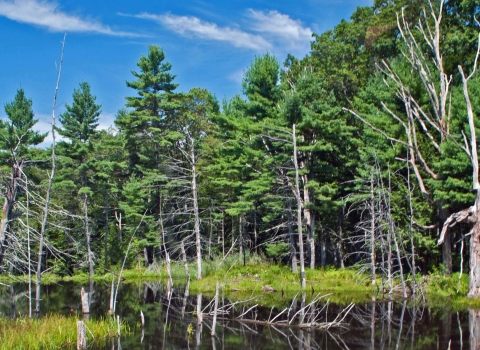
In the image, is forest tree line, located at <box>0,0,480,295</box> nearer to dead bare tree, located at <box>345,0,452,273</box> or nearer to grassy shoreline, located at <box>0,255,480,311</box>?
dead bare tree, located at <box>345,0,452,273</box>

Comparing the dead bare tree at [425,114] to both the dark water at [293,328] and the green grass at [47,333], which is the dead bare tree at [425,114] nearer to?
the dark water at [293,328]

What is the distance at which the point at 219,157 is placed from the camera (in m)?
33.1

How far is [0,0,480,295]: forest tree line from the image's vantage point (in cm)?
2251

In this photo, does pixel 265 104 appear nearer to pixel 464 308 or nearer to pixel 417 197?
pixel 417 197

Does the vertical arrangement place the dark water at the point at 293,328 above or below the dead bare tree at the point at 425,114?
below

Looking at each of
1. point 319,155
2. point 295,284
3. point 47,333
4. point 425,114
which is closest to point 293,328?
point 47,333

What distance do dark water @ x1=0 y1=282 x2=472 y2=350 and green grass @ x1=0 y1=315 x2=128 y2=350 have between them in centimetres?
60

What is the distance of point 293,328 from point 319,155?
49.9 feet

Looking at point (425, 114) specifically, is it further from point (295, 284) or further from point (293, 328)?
point (293, 328)

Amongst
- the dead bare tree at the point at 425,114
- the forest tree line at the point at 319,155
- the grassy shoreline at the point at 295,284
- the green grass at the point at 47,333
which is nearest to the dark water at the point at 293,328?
the green grass at the point at 47,333

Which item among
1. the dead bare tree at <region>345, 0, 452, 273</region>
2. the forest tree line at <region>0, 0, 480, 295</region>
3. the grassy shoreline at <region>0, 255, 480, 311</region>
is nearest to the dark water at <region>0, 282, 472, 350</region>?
the grassy shoreline at <region>0, 255, 480, 311</region>

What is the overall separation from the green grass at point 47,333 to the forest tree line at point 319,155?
6.94 feet

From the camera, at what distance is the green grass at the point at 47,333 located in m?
11.7

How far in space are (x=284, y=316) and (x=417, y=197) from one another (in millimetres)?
11161
